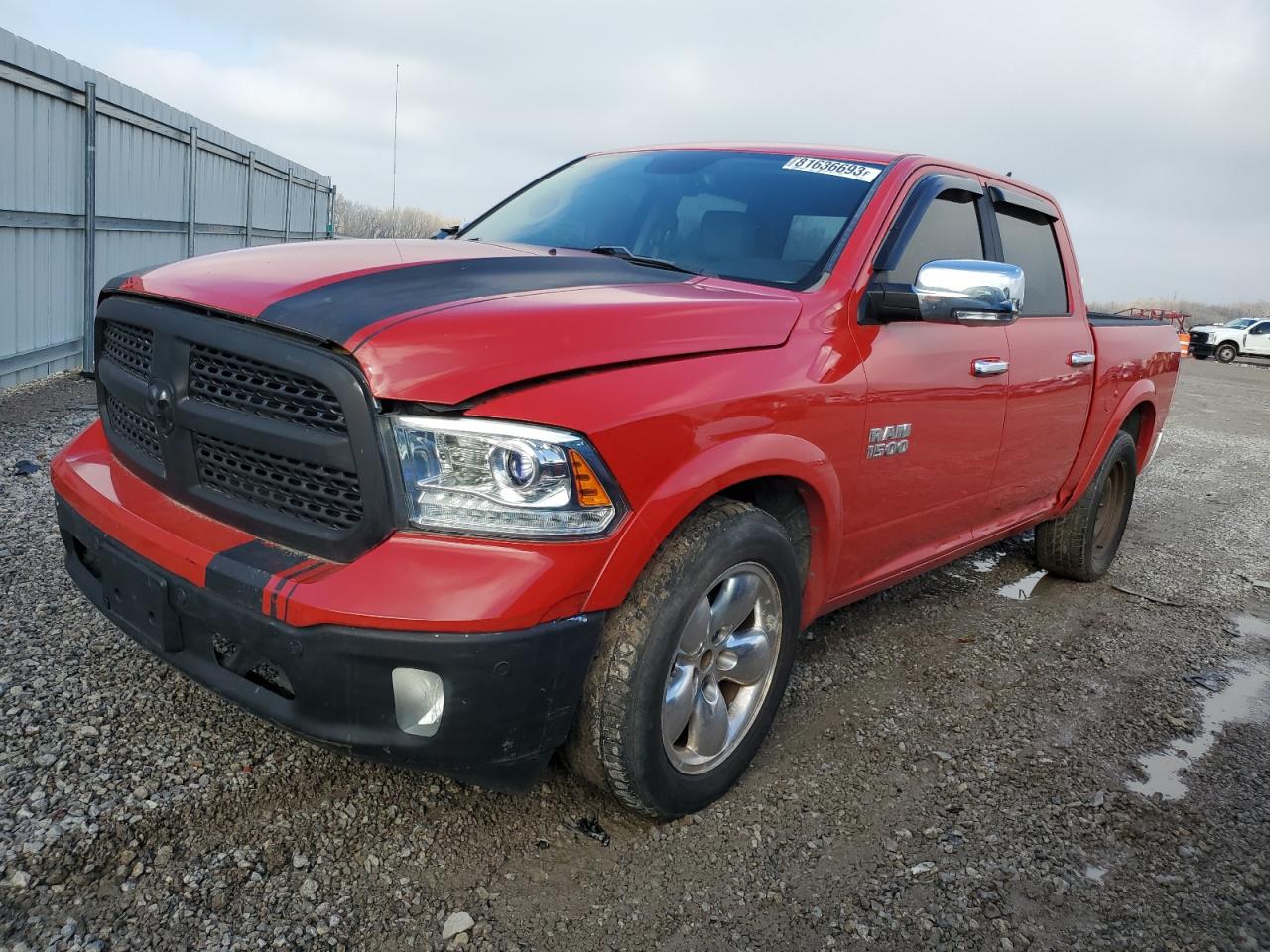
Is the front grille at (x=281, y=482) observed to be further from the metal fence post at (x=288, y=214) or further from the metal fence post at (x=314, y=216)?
the metal fence post at (x=314, y=216)

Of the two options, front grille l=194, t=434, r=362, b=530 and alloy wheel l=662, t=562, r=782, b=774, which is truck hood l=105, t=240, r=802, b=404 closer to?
front grille l=194, t=434, r=362, b=530

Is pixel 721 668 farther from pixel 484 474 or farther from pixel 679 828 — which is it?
pixel 484 474

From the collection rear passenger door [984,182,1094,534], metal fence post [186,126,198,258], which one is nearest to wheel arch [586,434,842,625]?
rear passenger door [984,182,1094,534]

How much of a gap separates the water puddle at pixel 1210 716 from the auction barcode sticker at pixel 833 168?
6.74 ft

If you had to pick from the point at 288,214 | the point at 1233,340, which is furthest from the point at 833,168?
the point at 1233,340

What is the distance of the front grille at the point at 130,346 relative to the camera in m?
2.35

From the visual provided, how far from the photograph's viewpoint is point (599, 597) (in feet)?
6.75

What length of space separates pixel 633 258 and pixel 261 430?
4.52 ft

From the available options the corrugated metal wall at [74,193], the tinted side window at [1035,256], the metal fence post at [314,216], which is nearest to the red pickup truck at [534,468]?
the tinted side window at [1035,256]

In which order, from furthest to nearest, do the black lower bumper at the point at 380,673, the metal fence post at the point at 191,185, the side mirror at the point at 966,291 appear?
the metal fence post at the point at 191,185 < the side mirror at the point at 966,291 < the black lower bumper at the point at 380,673

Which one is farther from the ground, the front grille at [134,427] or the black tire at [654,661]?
the front grille at [134,427]

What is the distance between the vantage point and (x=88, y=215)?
28.0ft

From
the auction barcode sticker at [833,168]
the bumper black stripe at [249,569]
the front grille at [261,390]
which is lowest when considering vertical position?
the bumper black stripe at [249,569]

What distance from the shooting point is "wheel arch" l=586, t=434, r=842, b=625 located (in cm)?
209
